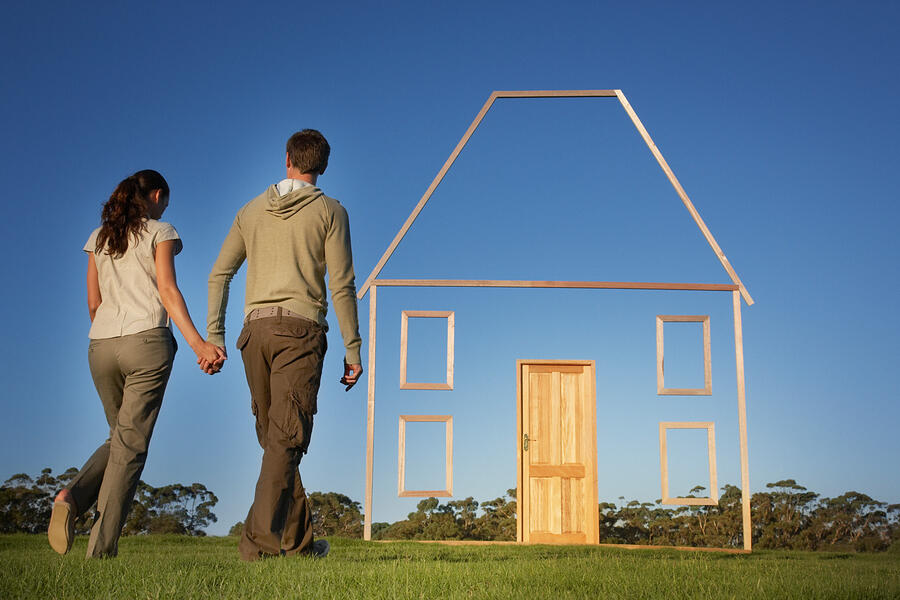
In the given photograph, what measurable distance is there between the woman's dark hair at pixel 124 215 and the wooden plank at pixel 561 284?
16.6ft

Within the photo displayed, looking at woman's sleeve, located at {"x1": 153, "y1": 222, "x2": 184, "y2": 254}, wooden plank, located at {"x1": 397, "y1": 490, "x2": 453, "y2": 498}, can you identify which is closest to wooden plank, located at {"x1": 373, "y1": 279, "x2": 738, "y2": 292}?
wooden plank, located at {"x1": 397, "y1": 490, "x2": 453, "y2": 498}

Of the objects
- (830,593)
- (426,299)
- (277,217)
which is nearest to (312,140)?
(277,217)

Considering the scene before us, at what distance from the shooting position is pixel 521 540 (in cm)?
880

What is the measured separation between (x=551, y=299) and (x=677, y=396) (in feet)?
5.75

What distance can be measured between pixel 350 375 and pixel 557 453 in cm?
571

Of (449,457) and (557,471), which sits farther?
(557,471)

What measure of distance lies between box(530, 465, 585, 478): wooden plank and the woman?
571 cm

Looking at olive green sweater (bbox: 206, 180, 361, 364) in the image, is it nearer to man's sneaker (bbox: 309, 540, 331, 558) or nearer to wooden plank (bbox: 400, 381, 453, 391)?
man's sneaker (bbox: 309, 540, 331, 558)

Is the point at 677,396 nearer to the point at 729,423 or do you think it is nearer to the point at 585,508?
the point at 729,423

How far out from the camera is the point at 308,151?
4004 mm

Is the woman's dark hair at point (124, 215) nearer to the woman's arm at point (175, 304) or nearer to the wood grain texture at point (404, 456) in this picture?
the woman's arm at point (175, 304)

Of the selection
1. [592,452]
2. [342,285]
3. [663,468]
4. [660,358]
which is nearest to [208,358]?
[342,285]

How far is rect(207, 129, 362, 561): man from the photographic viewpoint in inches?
142

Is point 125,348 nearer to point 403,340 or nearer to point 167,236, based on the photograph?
point 167,236
